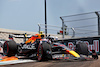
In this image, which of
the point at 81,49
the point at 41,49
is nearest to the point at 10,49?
the point at 41,49

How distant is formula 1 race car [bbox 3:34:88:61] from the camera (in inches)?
248

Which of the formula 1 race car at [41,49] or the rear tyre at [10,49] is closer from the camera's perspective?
the formula 1 race car at [41,49]

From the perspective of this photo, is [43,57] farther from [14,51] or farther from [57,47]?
[14,51]

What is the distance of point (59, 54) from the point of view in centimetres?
666

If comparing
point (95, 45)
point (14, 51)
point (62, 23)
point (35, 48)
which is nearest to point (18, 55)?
point (14, 51)

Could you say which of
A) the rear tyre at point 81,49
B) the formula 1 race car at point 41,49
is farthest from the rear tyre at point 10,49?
the rear tyre at point 81,49

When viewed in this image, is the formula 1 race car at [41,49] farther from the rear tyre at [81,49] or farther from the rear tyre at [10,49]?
the rear tyre at [81,49]

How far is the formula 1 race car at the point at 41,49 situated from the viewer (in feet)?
20.6

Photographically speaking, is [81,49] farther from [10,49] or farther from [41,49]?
[10,49]

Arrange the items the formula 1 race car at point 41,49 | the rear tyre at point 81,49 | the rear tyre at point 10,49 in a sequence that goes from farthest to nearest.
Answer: the rear tyre at point 10,49
the rear tyre at point 81,49
the formula 1 race car at point 41,49

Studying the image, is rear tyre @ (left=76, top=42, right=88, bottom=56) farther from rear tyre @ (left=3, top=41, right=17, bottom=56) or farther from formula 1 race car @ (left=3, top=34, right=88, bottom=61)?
rear tyre @ (left=3, top=41, right=17, bottom=56)

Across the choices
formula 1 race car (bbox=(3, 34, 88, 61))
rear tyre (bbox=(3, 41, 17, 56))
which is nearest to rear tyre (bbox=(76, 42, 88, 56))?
formula 1 race car (bbox=(3, 34, 88, 61))

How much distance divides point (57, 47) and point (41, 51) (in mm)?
990

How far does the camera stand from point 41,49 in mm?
6305
